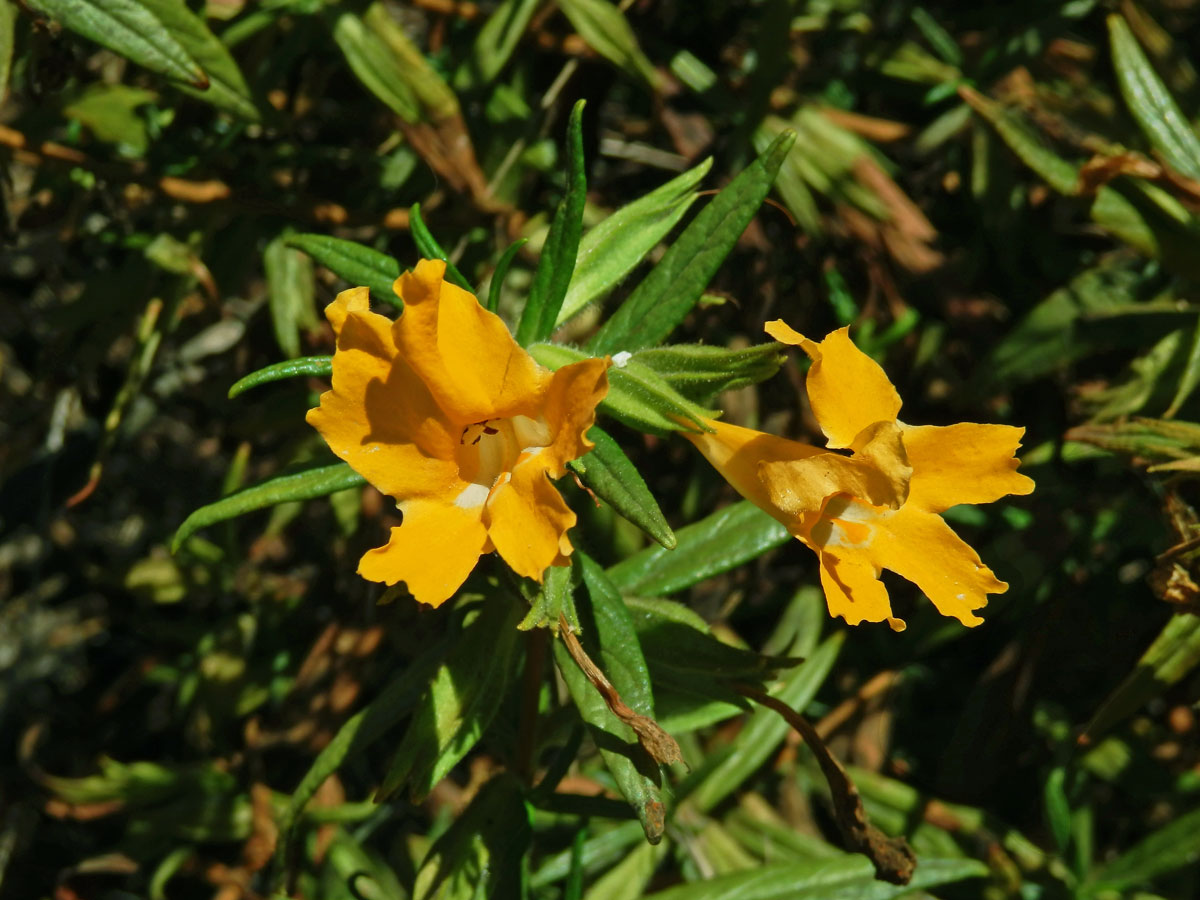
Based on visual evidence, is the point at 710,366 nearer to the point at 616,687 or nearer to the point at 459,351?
the point at 459,351

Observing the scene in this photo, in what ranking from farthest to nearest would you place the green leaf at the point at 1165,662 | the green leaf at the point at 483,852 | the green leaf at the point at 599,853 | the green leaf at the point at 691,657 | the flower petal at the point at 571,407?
the green leaf at the point at 599,853
the green leaf at the point at 1165,662
the green leaf at the point at 483,852
the green leaf at the point at 691,657
the flower petal at the point at 571,407

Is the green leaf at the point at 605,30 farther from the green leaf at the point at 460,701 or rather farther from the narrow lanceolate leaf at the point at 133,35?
the green leaf at the point at 460,701

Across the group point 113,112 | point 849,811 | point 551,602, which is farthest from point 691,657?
point 113,112

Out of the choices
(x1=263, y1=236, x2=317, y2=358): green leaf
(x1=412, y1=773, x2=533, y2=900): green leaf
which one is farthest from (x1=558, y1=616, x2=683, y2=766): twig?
(x1=263, y1=236, x2=317, y2=358): green leaf

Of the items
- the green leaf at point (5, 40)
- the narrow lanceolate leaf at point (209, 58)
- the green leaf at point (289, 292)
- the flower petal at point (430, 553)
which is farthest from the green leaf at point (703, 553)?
the green leaf at point (5, 40)

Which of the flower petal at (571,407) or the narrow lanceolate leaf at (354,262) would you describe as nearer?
the flower petal at (571,407)

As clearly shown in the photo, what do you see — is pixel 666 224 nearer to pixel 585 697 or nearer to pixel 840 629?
pixel 585 697

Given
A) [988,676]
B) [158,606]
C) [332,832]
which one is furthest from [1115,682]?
[158,606]
